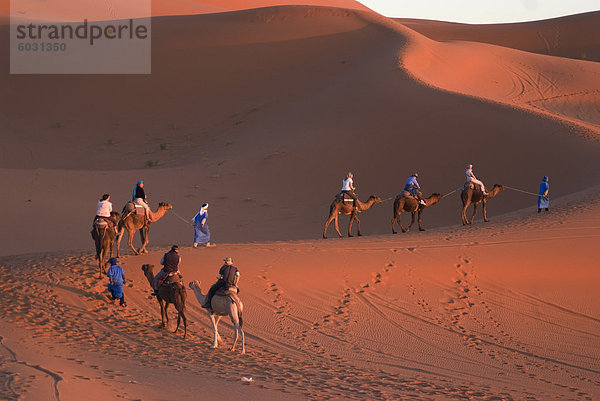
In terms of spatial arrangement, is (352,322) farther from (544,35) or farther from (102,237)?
(544,35)

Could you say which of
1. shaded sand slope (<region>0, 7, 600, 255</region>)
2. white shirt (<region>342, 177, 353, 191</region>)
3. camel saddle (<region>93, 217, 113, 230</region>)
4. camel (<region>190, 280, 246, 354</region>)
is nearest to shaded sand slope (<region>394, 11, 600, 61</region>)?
shaded sand slope (<region>0, 7, 600, 255</region>)

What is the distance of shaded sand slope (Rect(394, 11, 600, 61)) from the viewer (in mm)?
77750

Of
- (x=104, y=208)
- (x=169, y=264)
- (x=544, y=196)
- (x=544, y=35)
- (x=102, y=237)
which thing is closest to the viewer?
(x=169, y=264)

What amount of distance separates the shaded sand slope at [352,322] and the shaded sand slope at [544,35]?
60368mm

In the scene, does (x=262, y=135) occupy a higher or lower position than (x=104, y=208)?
higher

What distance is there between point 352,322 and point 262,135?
79.5 feet

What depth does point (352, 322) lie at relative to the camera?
15930 mm

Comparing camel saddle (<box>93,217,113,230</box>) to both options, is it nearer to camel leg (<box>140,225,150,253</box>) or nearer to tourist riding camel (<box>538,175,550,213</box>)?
camel leg (<box>140,225,150,253</box>)

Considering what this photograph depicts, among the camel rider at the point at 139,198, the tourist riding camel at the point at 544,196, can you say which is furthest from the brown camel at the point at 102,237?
the tourist riding camel at the point at 544,196

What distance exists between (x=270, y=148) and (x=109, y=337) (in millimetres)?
22423

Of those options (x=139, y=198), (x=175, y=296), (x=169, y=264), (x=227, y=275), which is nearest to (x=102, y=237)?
(x=139, y=198)

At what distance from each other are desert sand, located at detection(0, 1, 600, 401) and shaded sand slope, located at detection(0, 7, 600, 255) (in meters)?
0.14

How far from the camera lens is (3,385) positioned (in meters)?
10.1

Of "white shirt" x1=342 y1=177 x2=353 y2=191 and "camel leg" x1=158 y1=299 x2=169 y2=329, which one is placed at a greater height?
"white shirt" x1=342 y1=177 x2=353 y2=191
